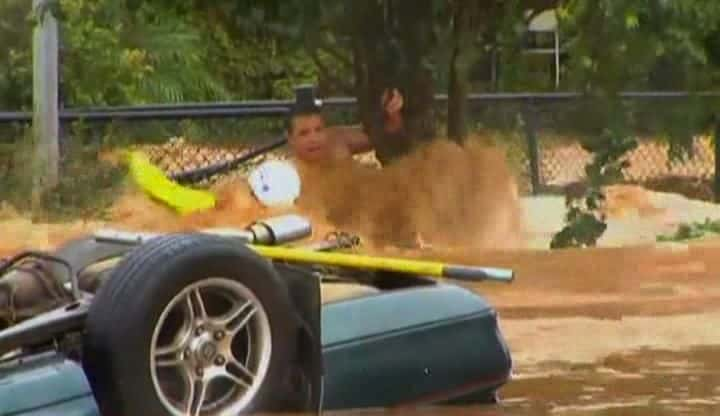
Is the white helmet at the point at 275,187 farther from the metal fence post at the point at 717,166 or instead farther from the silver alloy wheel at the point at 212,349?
the silver alloy wheel at the point at 212,349

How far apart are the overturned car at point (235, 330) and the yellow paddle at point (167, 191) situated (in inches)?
251

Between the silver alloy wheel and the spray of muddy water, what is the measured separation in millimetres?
7247

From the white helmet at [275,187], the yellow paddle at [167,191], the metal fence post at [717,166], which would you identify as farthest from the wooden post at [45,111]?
the metal fence post at [717,166]

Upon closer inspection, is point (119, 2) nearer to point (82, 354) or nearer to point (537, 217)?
point (537, 217)

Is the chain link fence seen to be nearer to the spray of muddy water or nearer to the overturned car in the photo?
the spray of muddy water

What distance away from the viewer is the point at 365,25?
1389 centimetres

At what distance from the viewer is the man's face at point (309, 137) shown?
14062 millimetres

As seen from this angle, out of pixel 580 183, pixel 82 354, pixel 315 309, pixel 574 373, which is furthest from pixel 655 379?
pixel 580 183

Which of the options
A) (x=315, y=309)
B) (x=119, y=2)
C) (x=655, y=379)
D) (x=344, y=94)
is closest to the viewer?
(x=315, y=309)

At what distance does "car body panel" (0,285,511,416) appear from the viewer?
20.0 feet

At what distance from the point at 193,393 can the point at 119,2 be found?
8.03 metres

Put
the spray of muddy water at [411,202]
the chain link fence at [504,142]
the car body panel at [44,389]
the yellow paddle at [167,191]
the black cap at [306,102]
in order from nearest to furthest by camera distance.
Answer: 1. the car body panel at [44,389]
2. the yellow paddle at [167,191]
3. the spray of muddy water at [411,202]
4. the black cap at [306,102]
5. the chain link fence at [504,142]

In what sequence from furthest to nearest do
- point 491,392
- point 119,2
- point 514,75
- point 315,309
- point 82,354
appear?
point 514,75, point 119,2, point 491,392, point 315,309, point 82,354

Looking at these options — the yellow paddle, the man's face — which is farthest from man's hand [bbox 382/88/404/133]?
the yellow paddle
